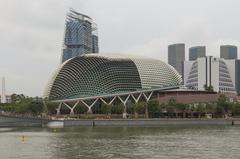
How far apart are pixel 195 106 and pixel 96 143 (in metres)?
107

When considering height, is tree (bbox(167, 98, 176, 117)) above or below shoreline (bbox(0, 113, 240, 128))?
above

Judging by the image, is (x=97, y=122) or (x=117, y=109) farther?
(x=117, y=109)

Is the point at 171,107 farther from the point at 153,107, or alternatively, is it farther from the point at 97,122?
the point at 97,122

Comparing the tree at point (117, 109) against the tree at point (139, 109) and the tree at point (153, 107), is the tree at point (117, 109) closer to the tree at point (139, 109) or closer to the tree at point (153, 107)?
the tree at point (139, 109)

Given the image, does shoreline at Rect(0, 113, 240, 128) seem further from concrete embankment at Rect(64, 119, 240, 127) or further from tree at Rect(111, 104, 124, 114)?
tree at Rect(111, 104, 124, 114)

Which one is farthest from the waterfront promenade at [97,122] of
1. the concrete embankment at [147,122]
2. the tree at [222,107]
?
the tree at [222,107]

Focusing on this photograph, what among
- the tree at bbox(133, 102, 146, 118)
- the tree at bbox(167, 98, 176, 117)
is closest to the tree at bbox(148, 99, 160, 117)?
the tree at bbox(133, 102, 146, 118)

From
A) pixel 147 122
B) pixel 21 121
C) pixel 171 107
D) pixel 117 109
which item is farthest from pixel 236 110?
pixel 21 121

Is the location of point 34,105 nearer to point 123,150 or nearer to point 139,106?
point 139,106

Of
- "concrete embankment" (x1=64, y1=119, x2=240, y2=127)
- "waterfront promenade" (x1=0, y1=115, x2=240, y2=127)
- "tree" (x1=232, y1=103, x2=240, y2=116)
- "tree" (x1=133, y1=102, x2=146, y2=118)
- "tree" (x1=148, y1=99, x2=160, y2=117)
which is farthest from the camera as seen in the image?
"tree" (x1=232, y1=103, x2=240, y2=116)

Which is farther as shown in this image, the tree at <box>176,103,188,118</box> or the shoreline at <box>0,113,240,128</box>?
the tree at <box>176,103,188,118</box>

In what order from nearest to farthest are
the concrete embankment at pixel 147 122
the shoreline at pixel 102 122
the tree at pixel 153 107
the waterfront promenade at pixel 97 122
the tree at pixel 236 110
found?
the shoreline at pixel 102 122 < the waterfront promenade at pixel 97 122 < the concrete embankment at pixel 147 122 < the tree at pixel 153 107 < the tree at pixel 236 110

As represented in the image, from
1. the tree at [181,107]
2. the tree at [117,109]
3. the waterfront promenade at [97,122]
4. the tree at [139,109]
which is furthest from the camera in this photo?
the tree at [117,109]

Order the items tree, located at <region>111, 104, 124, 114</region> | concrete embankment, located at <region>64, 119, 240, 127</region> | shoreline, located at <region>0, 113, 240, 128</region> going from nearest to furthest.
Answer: shoreline, located at <region>0, 113, 240, 128</region> → concrete embankment, located at <region>64, 119, 240, 127</region> → tree, located at <region>111, 104, 124, 114</region>
